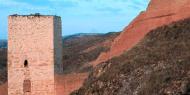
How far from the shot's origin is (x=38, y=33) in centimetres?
3628

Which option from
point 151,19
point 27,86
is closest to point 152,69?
point 151,19

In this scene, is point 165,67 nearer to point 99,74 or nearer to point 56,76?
point 99,74

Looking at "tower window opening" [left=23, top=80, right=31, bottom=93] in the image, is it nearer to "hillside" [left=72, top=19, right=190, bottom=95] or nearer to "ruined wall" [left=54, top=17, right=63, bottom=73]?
"ruined wall" [left=54, top=17, right=63, bottom=73]

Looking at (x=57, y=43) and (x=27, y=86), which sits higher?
(x=57, y=43)

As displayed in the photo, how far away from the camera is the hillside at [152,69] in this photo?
2384cm

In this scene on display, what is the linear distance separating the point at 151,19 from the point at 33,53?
20.9 ft

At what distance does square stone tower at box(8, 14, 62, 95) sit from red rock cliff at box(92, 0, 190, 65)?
102 inches

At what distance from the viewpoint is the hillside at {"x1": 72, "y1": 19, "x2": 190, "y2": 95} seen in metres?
23.8

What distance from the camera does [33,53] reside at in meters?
36.6

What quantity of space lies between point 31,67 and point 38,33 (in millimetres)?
1769

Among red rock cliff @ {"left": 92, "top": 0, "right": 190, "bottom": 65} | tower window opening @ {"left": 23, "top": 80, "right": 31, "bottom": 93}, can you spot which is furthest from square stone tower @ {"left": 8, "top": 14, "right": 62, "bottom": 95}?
red rock cliff @ {"left": 92, "top": 0, "right": 190, "bottom": 65}

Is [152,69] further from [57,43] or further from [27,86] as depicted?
[27,86]

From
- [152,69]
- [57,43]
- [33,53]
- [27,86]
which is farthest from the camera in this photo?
[57,43]

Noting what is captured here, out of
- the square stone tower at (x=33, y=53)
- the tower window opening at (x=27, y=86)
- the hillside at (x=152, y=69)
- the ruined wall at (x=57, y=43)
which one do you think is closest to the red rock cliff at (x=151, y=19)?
the hillside at (x=152, y=69)
